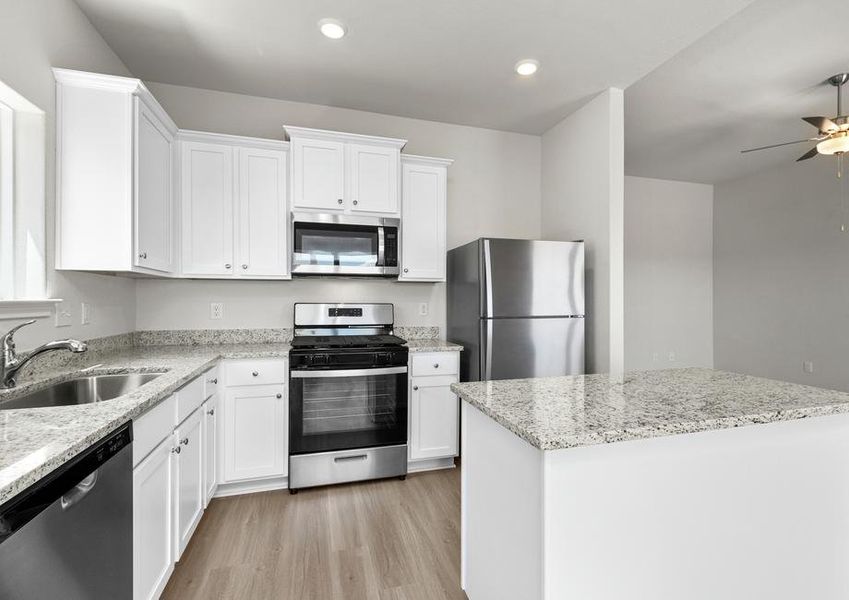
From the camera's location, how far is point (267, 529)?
2.13 meters

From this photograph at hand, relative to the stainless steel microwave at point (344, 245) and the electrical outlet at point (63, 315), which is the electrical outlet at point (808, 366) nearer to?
the stainless steel microwave at point (344, 245)

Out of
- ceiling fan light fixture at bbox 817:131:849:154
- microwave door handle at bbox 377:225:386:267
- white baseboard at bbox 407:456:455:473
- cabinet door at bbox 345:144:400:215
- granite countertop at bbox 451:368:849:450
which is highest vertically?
ceiling fan light fixture at bbox 817:131:849:154

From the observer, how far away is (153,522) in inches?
58.4

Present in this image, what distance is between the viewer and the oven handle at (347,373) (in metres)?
2.47

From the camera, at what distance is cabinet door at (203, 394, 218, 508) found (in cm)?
215

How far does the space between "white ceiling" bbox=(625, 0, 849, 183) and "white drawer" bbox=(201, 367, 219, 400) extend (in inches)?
137

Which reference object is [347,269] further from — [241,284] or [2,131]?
[2,131]

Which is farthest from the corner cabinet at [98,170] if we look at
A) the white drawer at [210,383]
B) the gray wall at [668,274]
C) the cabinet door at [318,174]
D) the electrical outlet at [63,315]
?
the gray wall at [668,274]

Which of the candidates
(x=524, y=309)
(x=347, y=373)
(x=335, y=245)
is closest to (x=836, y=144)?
(x=524, y=309)

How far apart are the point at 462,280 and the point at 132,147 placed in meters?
2.11

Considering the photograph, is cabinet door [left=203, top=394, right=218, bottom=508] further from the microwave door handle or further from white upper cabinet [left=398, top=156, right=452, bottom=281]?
white upper cabinet [left=398, top=156, right=452, bottom=281]

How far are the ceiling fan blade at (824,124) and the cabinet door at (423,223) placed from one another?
2.46 m

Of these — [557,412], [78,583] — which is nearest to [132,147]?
[78,583]

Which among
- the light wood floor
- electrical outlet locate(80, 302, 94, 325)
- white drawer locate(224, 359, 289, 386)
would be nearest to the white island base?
the light wood floor
